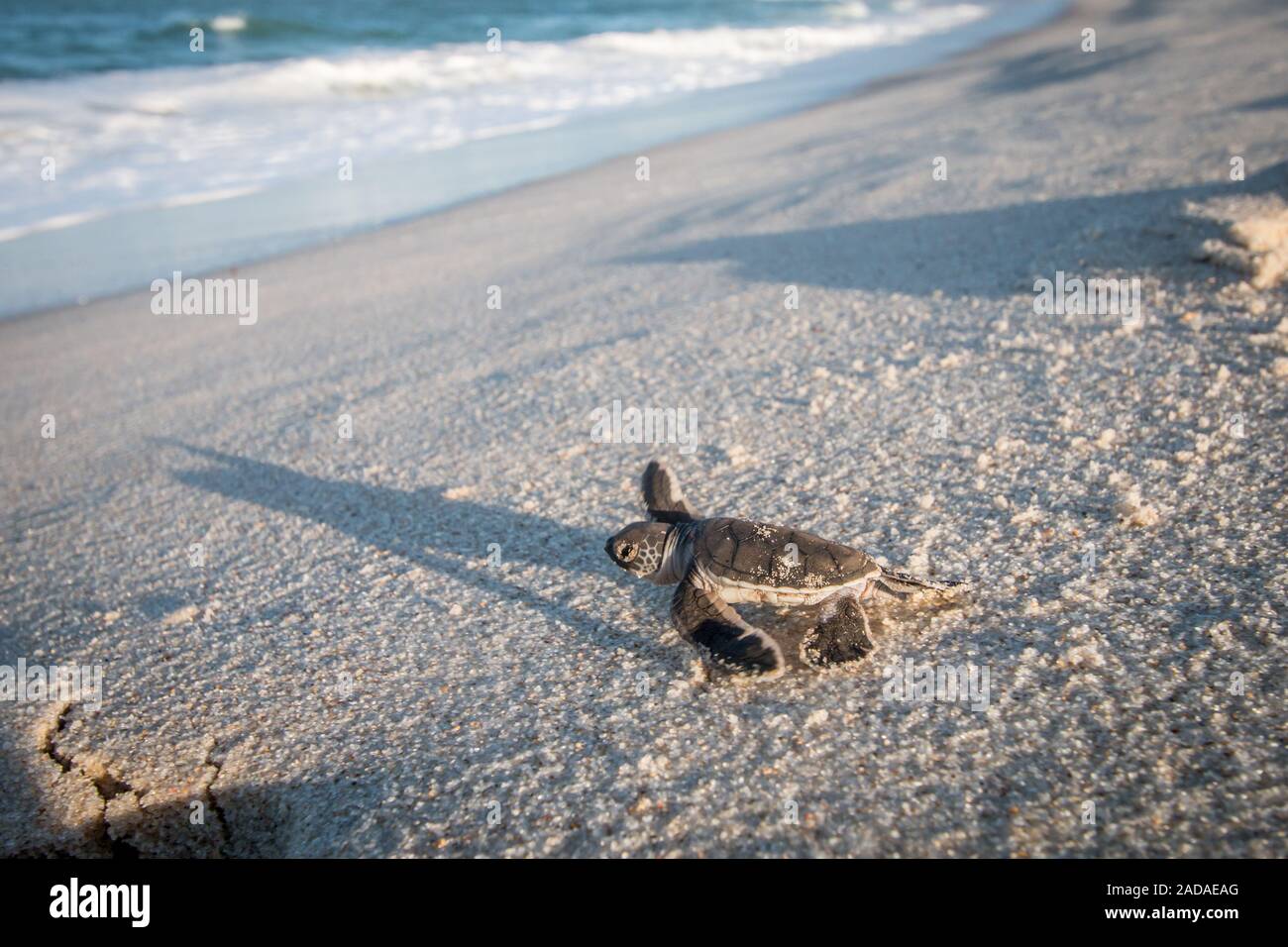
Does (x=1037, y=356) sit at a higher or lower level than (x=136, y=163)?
lower

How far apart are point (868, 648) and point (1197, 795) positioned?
0.72m

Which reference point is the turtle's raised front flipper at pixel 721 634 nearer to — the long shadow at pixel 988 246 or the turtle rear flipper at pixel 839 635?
the turtle rear flipper at pixel 839 635

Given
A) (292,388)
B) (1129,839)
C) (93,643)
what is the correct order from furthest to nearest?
(292,388) → (93,643) → (1129,839)

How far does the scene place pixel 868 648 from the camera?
2041 millimetres

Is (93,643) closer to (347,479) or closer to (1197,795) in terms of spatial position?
(347,479)

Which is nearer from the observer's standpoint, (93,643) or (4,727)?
(4,727)

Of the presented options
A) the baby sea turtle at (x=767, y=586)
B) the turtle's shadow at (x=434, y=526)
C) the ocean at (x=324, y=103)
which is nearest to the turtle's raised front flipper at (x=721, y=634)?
the baby sea turtle at (x=767, y=586)

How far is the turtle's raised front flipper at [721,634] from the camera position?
Answer: 1.97m

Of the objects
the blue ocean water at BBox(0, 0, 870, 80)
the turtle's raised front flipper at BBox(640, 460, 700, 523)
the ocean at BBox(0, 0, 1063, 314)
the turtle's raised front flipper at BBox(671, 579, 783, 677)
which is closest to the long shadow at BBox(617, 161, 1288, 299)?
the turtle's raised front flipper at BBox(640, 460, 700, 523)

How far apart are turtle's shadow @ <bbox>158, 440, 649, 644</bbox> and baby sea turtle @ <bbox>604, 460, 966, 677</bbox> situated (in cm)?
35

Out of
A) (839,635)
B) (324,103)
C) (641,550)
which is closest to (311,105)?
(324,103)

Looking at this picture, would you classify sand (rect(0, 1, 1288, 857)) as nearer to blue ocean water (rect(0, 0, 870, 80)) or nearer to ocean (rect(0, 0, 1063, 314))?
ocean (rect(0, 0, 1063, 314))

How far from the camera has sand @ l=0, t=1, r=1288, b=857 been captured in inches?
69.1
